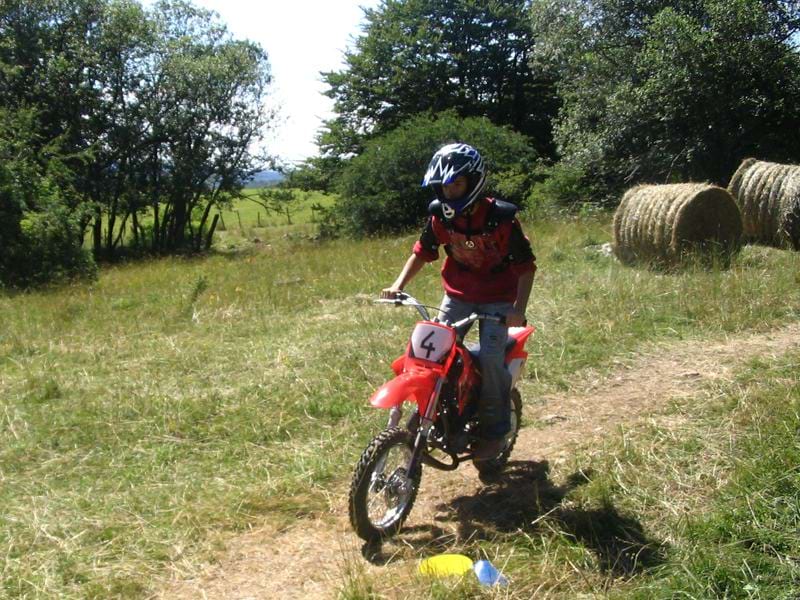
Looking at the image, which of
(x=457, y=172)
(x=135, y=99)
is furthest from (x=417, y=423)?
(x=135, y=99)

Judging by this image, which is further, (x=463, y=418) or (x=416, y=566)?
(x=463, y=418)

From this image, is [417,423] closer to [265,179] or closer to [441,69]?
[265,179]

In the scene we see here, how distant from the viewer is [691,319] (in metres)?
7.24

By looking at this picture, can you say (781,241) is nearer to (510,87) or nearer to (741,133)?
(741,133)

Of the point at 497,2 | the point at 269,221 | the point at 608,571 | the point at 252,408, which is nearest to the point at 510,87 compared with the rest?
the point at 497,2

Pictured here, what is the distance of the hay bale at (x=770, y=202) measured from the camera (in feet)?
35.3

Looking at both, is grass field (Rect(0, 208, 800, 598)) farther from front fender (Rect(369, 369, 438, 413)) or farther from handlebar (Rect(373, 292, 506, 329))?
handlebar (Rect(373, 292, 506, 329))

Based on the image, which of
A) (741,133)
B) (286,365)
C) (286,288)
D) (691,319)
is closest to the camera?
(286,365)

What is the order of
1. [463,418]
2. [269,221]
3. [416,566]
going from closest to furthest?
1. [416,566]
2. [463,418]
3. [269,221]

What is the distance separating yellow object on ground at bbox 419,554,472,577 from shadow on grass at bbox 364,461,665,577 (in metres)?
0.19

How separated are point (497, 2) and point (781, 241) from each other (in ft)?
73.7

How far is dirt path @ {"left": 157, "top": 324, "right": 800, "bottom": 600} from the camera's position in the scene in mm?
3633

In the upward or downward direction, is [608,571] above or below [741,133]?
below

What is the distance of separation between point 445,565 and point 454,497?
3.01ft
